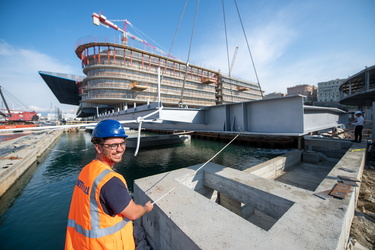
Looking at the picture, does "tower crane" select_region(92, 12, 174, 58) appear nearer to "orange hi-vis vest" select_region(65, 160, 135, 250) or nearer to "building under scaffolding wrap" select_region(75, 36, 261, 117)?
"building under scaffolding wrap" select_region(75, 36, 261, 117)

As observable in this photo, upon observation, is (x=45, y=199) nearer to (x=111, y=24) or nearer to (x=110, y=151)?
(x=110, y=151)

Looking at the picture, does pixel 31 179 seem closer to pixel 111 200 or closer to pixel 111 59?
pixel 111 200

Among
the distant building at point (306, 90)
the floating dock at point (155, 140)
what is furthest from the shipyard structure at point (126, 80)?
the distant building at point (306, 90)

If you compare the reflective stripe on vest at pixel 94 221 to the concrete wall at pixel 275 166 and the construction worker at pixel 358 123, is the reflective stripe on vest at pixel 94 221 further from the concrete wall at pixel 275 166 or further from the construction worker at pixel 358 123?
the construction worker at pixel 358 123

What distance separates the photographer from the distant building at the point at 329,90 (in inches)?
3127

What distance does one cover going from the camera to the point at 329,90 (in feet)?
271

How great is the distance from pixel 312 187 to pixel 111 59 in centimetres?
3986

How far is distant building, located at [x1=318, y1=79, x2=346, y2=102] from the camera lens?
79438 mm

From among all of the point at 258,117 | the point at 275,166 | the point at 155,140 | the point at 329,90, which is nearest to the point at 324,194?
the point at 258,117

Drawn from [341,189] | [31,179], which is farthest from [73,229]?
[31,179]

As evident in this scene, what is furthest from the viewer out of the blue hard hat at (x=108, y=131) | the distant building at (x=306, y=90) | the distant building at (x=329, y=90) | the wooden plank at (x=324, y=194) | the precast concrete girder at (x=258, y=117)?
the distant building at (x=306, y=90)

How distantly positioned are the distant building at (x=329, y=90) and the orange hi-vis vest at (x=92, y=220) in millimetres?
110326

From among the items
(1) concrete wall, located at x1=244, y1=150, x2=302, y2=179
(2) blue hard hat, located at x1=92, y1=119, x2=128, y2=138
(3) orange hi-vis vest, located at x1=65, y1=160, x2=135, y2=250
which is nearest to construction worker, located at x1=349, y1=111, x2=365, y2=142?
(1) concrete wall, located at x1=244, y1=150, x2=302, y2=179

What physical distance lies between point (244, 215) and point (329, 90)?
11246 cm
